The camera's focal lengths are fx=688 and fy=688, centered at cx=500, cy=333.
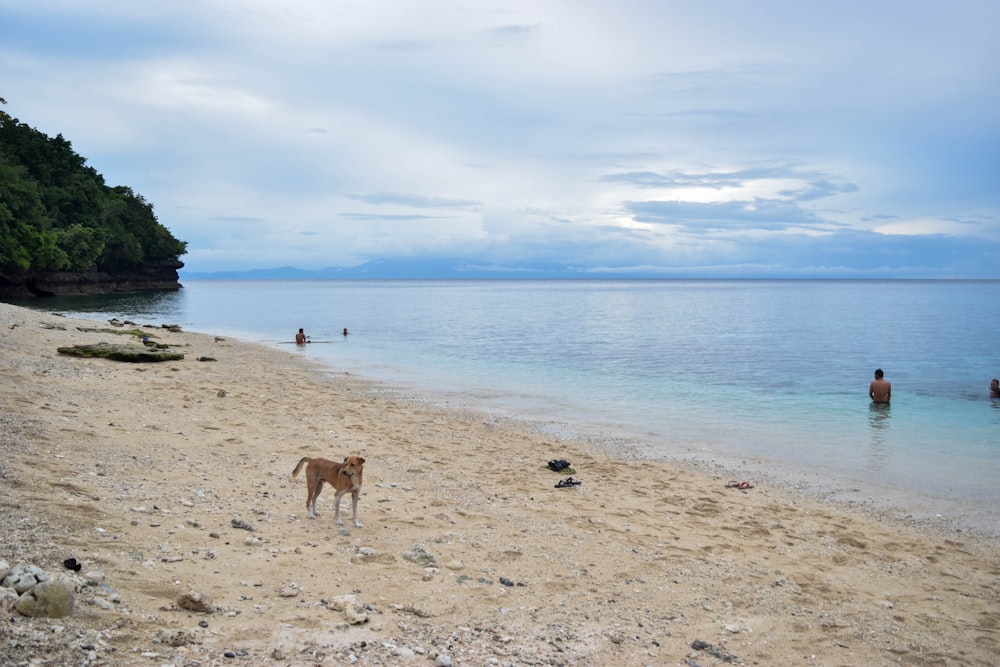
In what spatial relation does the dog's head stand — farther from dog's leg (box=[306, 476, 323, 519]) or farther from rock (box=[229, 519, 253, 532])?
rock (box=[229, 519, 253, 532])

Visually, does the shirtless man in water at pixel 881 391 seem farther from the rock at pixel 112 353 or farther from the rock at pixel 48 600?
the rock at pixel 48 600

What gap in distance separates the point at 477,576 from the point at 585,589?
100 cm

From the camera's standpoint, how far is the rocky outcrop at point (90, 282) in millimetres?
64625

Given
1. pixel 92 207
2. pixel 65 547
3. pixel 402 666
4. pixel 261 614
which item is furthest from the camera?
pixel 92 207

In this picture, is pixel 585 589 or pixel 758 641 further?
pixel 585 589

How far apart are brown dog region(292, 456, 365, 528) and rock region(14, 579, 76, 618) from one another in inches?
121

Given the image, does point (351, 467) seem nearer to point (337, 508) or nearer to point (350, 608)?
point (337, 508)

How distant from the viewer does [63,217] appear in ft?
275

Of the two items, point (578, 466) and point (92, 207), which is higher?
point (92, 207)

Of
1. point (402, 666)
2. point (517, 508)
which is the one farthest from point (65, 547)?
point (517, 508)

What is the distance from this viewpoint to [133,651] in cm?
404

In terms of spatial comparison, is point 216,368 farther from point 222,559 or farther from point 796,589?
point 796,589

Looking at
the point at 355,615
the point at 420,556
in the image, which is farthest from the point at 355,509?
the point at 355,615

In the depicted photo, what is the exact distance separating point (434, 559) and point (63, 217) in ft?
311
